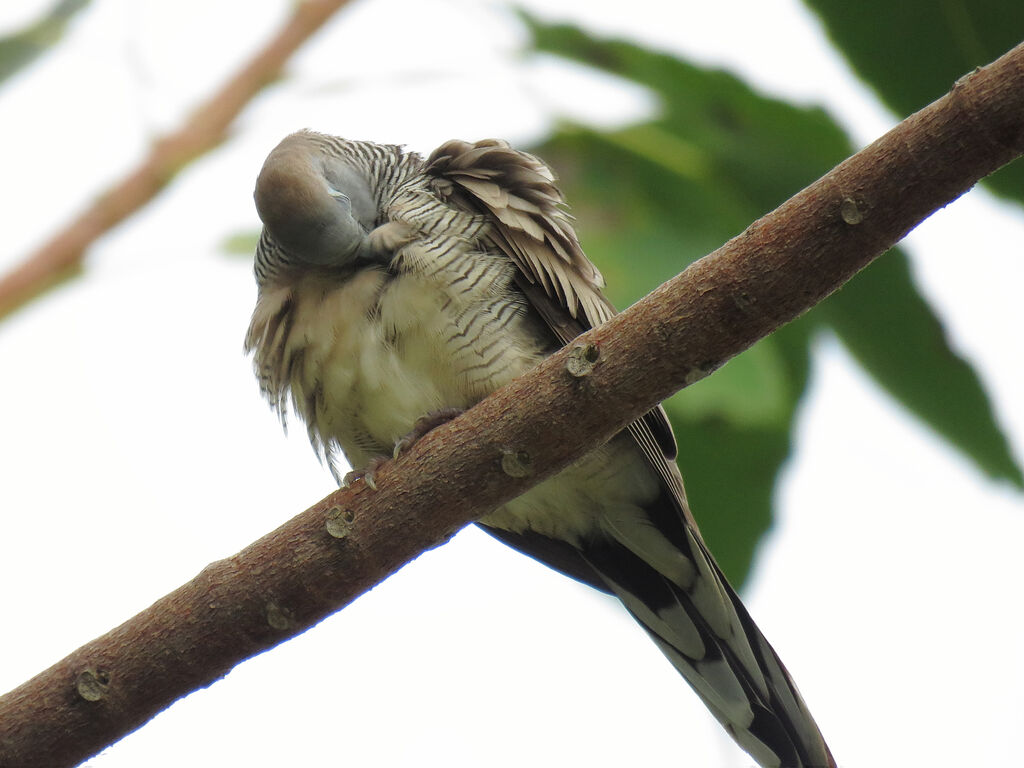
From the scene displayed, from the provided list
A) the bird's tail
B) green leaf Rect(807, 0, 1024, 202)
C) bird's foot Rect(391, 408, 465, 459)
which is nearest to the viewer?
green leaf Rect(807, 0, 1024, 202)

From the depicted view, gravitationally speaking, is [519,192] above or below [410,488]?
above

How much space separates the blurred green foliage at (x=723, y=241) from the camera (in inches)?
138

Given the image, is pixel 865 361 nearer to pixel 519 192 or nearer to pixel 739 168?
pixel 739 168

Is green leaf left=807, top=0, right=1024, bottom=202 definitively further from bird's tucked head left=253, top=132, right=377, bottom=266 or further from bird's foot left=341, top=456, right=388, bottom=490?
bird's foot left=341, top=456, right=388, bottom=490

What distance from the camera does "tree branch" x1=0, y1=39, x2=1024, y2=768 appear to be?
7.06ft

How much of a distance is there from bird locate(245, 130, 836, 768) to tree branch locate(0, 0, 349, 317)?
0.33 m

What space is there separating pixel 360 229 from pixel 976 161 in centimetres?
186

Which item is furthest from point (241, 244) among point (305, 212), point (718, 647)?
point (718, 647)

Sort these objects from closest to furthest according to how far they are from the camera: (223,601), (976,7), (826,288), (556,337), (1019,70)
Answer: (1019,70), (826,288), (223,601), (976,7), (556,337)

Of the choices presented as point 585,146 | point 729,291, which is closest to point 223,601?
point 729,291

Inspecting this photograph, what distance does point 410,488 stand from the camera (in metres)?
2.60

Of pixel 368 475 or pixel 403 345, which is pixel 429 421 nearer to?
pixel 403 345

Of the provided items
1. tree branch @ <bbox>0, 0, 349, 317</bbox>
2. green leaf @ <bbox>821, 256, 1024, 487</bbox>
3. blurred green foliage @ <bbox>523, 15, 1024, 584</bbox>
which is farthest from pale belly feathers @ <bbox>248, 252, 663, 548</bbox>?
green leaf @ <bbox>821, 256, 1024, 487</bbox>

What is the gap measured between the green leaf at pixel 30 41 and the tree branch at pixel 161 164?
0.84 meters
